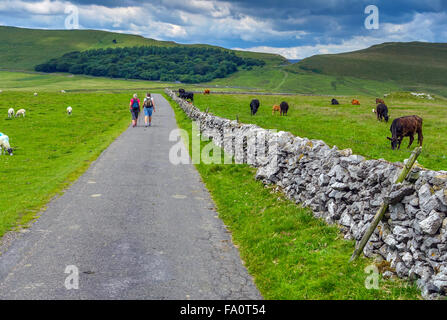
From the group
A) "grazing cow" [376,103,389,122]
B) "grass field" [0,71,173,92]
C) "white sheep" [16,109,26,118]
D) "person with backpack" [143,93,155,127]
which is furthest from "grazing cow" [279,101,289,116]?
"grass field" [0,71,173,92]

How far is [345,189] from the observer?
9.54m

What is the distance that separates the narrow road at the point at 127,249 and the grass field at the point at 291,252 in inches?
15.2

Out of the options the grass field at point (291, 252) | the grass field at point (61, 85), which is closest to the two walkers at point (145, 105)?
the grass field at point (291, 252)

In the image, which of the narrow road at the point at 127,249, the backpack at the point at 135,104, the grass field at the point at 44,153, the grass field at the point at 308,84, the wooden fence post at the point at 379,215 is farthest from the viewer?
the grass field at the point at 308,84

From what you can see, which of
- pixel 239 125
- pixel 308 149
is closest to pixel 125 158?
pixel 239 125

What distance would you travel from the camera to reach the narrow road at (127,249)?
726 cm

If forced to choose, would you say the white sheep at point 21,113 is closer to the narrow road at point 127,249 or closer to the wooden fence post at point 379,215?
the narrow road at point 127,249

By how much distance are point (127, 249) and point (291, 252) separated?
153 inches

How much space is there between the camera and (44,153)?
79.0ft

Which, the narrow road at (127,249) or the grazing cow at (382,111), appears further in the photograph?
the grazing cow at (382,111)

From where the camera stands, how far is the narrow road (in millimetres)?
7258

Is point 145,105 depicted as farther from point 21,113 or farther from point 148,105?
point 21,113
